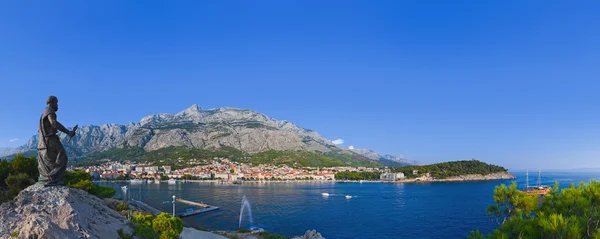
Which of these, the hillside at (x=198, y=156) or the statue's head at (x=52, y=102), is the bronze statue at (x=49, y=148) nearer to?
the statue's head at (x=52, y=102)

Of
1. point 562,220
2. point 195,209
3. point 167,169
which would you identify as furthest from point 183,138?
point 562,220

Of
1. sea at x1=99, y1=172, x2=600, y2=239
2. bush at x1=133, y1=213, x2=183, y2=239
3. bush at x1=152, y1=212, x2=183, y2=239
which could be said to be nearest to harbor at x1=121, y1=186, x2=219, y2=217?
sea at x1=99, y1=172, x2=600, y2=239

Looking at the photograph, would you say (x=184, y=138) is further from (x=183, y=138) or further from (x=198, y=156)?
(x=198, y=156)

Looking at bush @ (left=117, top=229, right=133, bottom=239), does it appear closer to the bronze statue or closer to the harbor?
the bronze statue

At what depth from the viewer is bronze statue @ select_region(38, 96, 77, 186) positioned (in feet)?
31.5

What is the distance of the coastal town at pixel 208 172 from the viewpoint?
105625mm

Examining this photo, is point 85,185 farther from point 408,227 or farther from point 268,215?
point 408,227

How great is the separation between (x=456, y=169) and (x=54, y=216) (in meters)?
Result: 123

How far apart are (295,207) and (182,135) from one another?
12364 cm

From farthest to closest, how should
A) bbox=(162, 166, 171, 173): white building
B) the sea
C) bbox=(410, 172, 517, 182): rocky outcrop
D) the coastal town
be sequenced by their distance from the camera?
bbox=(162, 166, 171, 173): white building → bbox=(410, 172, 517, 182): rocky outcrop → the coastal town → the sea

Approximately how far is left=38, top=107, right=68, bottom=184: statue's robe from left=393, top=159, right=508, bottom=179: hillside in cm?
11356

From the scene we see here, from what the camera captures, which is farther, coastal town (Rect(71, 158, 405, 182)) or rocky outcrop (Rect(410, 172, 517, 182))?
rocky outcrop (Rect(410, 172, 517, 182))

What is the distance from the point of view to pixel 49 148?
9.73 meters

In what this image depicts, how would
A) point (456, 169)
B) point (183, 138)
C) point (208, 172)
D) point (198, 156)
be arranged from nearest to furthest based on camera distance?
point (208, 172)
point (456, 169)
point (198, 156)
point (183, 138)
